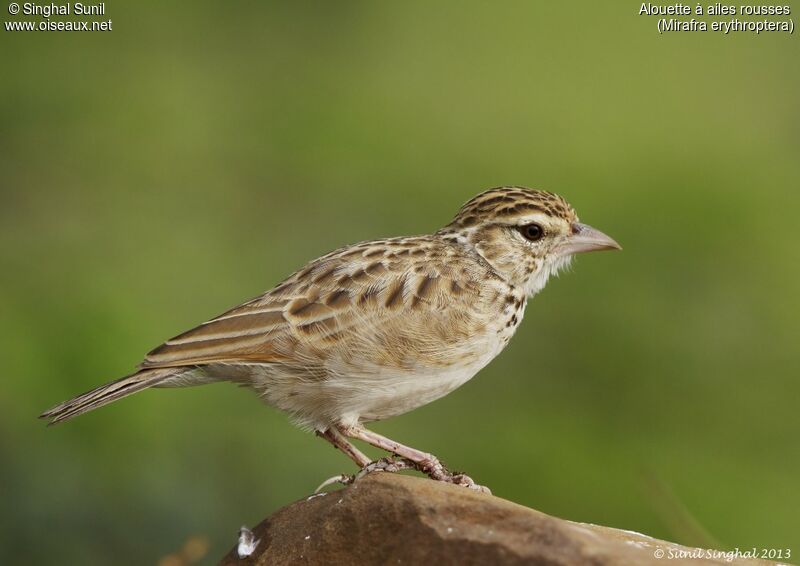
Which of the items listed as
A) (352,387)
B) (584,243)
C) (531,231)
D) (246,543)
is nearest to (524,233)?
(531,231)

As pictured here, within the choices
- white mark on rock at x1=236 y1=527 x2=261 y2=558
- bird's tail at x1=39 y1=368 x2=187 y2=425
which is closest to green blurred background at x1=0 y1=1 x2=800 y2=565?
white mark on rock at x1=236 y1=527 x2=261 y2=558

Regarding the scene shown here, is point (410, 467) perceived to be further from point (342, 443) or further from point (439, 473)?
point (342, 443)

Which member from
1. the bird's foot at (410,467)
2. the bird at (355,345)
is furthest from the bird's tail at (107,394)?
the bird's foot at (410,467)

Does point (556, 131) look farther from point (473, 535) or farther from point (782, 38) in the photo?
point (473, 535)

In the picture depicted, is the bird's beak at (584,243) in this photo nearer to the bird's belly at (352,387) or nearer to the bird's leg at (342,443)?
the bird's belly at (352,387)

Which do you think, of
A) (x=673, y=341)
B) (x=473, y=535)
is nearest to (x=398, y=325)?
(x=473, y=535)

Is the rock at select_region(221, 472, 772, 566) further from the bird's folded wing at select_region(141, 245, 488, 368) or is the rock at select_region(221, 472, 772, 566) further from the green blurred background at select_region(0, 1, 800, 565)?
the green blurred background at select_region(0, 1, 800, 565)
